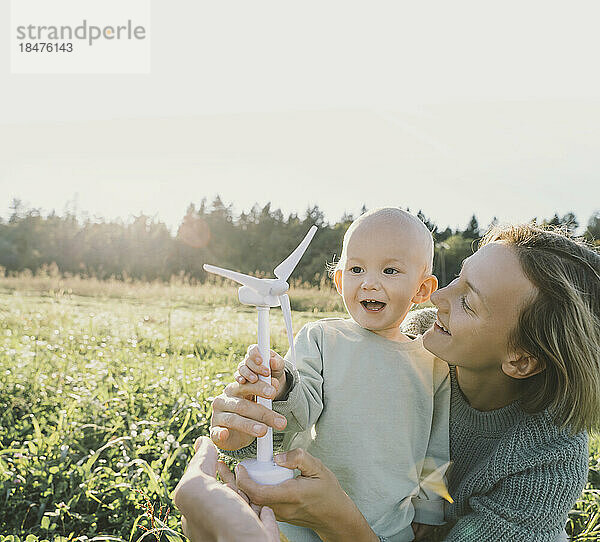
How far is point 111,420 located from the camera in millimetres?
3984

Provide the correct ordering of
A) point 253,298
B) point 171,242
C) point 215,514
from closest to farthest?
point 215,514
point 253,298
point 171,242

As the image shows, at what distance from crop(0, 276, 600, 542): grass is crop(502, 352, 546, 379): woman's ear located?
1.31 m

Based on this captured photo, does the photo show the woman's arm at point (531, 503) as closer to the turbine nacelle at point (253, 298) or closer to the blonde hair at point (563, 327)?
the blonde hair at point (563, 327)

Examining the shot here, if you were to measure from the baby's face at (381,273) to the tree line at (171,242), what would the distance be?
6.25 meters

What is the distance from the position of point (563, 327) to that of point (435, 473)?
1.85ft

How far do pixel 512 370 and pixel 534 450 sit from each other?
Result: 220 millimetres

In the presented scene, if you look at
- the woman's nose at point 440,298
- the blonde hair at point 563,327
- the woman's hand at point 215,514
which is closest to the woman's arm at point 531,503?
the blonde hair at point 563,327

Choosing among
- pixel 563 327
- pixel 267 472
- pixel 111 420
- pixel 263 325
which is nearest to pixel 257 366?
pixel 263 325

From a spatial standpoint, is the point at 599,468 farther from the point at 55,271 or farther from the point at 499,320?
the point at 55,271

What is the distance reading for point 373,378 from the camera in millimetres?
1960

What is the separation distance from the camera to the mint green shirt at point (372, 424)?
190cm

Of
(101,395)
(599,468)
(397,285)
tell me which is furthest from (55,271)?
(397,285)

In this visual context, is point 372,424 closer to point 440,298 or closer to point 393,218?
point 440,298

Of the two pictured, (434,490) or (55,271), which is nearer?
(434,490)
